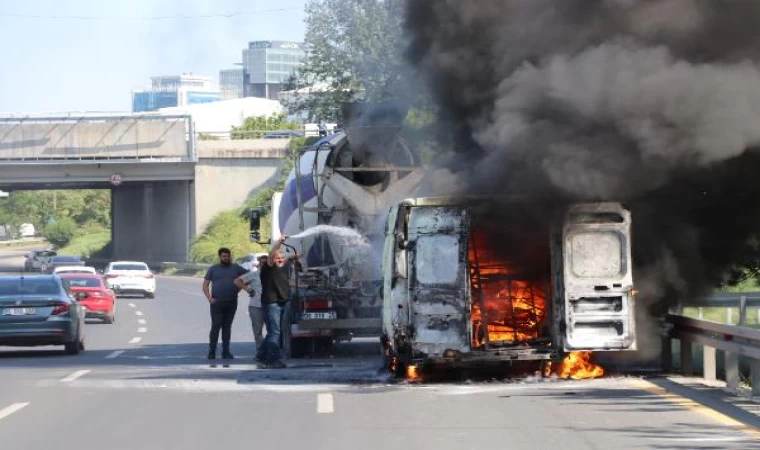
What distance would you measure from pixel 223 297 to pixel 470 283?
6.26 metres

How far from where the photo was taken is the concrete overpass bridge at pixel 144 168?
61.8 meters

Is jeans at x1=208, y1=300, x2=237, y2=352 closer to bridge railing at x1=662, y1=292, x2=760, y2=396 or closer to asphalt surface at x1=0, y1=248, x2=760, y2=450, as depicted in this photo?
asphalt surface at x1=0, y1=248, x2=760, y2=450

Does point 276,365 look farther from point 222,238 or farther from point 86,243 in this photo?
point 86,243

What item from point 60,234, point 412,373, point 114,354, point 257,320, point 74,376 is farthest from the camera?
point 60,234

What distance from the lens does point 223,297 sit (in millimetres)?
21297

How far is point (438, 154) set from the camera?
19.0 meters

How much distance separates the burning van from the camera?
15.2 metres

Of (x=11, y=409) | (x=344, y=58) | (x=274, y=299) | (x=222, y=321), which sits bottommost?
(x=11, y=409)

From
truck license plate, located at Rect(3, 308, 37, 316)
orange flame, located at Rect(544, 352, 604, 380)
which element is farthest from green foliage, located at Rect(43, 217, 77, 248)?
orange flame, located at Rect(544, 352, 604, 380)

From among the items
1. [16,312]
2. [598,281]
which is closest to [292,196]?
[16,312]

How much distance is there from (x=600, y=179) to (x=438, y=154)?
386 cm

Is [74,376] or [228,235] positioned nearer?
[74,376]

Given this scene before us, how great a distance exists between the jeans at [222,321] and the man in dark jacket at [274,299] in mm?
1576

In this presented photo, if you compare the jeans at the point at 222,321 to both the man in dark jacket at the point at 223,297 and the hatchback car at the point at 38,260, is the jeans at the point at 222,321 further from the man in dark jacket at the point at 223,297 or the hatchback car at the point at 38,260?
the hatchback car at the point at 38,260
